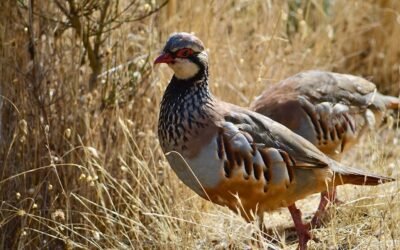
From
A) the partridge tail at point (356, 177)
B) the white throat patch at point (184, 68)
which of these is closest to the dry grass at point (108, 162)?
the partridge tail at point (356, 177)

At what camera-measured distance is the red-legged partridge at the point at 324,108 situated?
522 cm

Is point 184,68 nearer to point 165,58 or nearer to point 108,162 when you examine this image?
point 165,58

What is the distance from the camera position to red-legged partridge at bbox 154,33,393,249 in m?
4.45

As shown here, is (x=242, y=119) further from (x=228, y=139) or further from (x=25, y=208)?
(x=25, y=208)

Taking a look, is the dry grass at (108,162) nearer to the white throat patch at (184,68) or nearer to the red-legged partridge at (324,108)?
the red-legged partridge at (324,108)

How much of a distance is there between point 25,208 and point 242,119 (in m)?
1.26

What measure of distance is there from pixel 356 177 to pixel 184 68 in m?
0.97

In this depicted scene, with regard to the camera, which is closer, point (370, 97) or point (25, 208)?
point (25, 208)

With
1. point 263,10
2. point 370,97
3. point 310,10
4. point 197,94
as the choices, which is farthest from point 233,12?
point 197,94

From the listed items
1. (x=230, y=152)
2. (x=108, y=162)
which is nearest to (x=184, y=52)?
(x=230, y=152)

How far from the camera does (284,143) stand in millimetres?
4602

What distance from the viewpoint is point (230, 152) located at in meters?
4.46

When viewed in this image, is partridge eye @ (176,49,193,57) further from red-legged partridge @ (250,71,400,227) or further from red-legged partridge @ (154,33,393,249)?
red-legged partridge @ (250,71,400,227)

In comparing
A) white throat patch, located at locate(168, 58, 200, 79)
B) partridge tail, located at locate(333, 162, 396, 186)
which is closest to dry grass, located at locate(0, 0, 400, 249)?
partridge tail, located at locate(333, 162, 396, 186)
